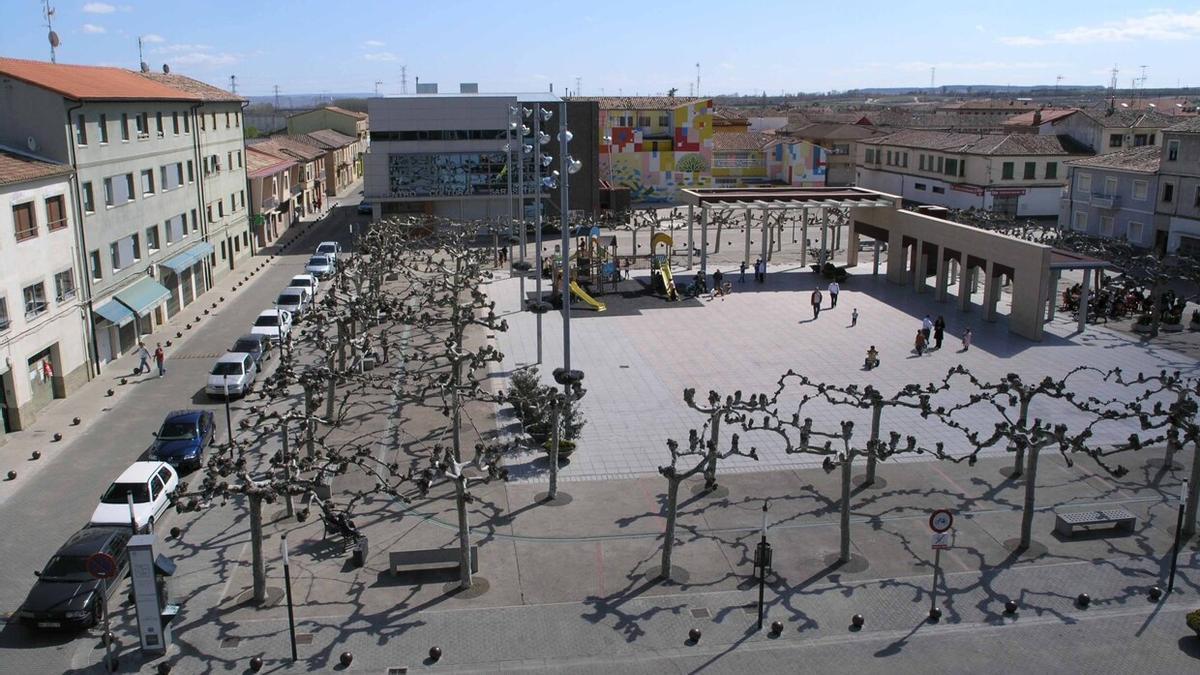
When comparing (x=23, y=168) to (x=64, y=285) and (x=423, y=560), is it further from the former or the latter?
(x=423, y=560)

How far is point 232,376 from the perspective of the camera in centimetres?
2961

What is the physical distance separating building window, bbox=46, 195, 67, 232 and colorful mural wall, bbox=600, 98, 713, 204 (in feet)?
184

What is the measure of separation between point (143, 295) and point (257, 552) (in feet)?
73.6

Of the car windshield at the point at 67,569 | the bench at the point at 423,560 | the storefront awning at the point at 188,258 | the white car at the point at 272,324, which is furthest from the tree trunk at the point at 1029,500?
the storefront awning at the point at 188,258

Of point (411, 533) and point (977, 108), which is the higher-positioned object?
point (977, 108)

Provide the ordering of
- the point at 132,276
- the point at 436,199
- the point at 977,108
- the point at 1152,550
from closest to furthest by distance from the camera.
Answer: the point at 1152,550 → the point at 132,276 → the point at 436,199 → the point at 977,108

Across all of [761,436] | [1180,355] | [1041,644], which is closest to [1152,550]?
[1041,644]

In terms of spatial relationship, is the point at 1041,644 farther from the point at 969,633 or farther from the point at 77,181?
the point at 77,181

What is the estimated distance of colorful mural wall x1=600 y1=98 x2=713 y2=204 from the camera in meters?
82.9

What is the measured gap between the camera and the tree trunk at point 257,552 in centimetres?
1645

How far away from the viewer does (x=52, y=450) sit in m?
24.9

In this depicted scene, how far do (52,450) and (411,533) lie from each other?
1173cm

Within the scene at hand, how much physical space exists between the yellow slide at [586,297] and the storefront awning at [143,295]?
17340 millimetres

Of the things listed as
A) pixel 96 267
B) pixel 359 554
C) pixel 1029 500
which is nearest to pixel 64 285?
pixel 96 267
